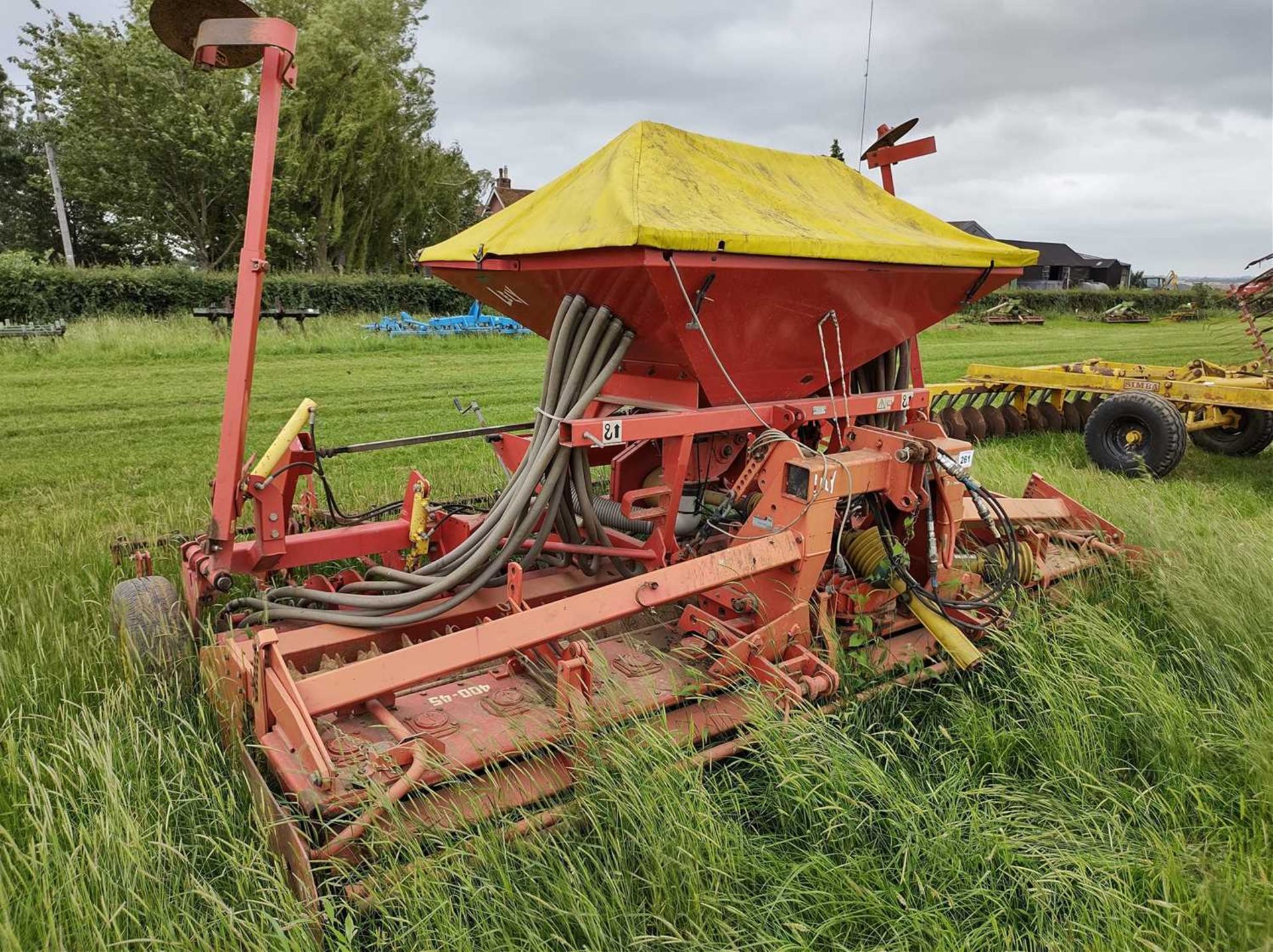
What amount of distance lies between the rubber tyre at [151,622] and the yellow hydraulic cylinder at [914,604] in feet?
9.68

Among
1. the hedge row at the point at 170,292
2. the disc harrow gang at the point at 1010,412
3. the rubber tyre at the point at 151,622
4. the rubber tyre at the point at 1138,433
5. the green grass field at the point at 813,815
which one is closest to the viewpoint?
the green grass field at the point at 813,815

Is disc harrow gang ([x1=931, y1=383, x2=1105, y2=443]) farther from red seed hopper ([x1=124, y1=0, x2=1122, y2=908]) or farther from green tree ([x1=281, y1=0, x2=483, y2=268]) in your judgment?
green tree ([x1=281, y1=0, x2=483, y2=268])

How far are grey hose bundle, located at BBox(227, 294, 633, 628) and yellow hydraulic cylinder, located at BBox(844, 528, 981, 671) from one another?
47.4 inches

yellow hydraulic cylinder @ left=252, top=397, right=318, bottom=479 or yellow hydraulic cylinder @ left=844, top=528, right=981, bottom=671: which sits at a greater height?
yellow hydraulic cylinder @ left=252, top=397, right=318, bottom=479

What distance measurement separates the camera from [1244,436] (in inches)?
333

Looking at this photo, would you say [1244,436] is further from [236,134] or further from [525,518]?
[236,134]

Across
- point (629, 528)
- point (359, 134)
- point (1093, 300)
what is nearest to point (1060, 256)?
point (1093, 300)

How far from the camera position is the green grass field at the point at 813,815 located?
2.07 metres

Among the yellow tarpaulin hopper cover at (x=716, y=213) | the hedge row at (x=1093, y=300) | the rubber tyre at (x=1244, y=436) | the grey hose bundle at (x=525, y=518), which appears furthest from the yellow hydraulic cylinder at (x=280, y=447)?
the hedge row at (x=1093, y=300)

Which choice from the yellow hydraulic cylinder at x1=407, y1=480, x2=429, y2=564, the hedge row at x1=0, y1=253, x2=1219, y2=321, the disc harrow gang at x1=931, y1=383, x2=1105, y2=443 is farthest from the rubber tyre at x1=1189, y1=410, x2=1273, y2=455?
the hedge row at x1=0, y1=253, x2=1219, y2=321

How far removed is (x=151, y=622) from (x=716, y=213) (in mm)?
2833

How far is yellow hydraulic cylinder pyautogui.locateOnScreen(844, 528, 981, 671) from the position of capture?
11.2 ft

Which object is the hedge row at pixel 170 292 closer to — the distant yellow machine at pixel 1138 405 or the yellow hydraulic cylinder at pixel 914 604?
the distant yellow machine at pixel 1138 405

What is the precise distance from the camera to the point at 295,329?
16766 mm
